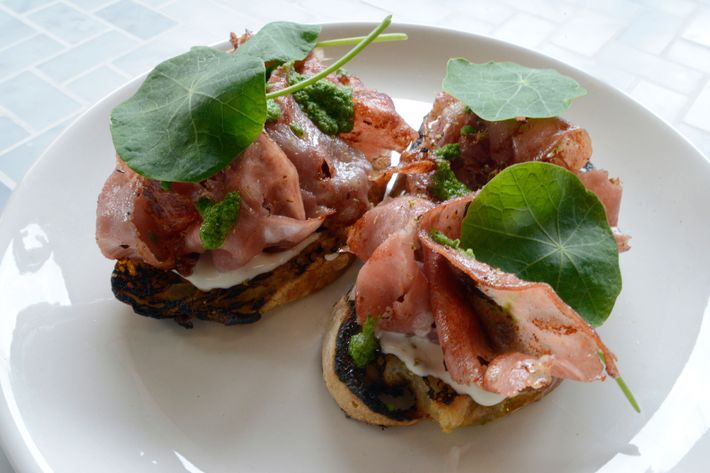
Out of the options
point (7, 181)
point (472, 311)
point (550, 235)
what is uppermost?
point (550, 235)

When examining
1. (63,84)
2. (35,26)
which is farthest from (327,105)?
(35,26)

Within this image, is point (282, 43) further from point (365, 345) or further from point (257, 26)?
point (257, 26)

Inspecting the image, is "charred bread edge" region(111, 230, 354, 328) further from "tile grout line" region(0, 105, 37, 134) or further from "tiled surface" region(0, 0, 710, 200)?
"tile grout line" region(0, 105, 37, 134)

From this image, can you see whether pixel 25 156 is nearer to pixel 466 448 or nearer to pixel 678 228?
pixel 466 448

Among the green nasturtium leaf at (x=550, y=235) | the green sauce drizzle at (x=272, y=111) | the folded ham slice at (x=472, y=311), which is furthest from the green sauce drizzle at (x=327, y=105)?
the green nasturtium leaf at (x=550, y=235)

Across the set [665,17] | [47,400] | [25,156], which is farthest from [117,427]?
Answer: [665,17]

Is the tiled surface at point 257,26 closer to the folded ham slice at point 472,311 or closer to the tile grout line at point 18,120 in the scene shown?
the tile grout line at point 18,120

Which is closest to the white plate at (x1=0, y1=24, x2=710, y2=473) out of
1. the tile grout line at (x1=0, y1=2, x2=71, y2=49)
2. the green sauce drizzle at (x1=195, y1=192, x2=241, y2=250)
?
the green sauce drizzle at (x1=195, y1=192, x2=241, y2=250)
